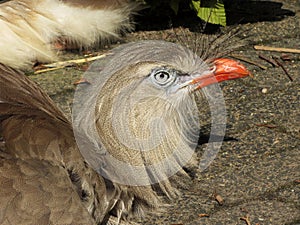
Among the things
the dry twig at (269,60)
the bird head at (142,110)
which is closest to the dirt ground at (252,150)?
the dry twig at (269,60)

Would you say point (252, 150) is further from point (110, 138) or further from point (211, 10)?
point (211, 10)

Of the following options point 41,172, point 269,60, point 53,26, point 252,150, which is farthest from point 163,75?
point 53,26

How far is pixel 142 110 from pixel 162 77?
141 mm

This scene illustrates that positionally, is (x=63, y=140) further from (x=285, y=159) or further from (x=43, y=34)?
→ (x=43, y=34)

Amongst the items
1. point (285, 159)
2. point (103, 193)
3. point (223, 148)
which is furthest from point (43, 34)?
point (103, 193)

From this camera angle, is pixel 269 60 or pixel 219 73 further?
pixel 269 60

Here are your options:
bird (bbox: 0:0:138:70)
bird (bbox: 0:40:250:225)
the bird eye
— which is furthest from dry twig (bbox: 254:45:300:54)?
the bird eye

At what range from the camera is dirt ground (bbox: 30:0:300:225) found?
10.2 ft

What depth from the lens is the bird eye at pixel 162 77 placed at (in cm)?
283

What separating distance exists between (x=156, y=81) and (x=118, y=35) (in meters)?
1.82

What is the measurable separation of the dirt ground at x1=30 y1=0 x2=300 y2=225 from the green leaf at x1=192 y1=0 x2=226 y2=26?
0.71ft

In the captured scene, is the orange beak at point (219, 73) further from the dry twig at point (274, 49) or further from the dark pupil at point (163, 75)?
the dry twig at point (274, 49)

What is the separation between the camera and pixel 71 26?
4.46 metres

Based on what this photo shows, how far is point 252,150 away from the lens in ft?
11.6
